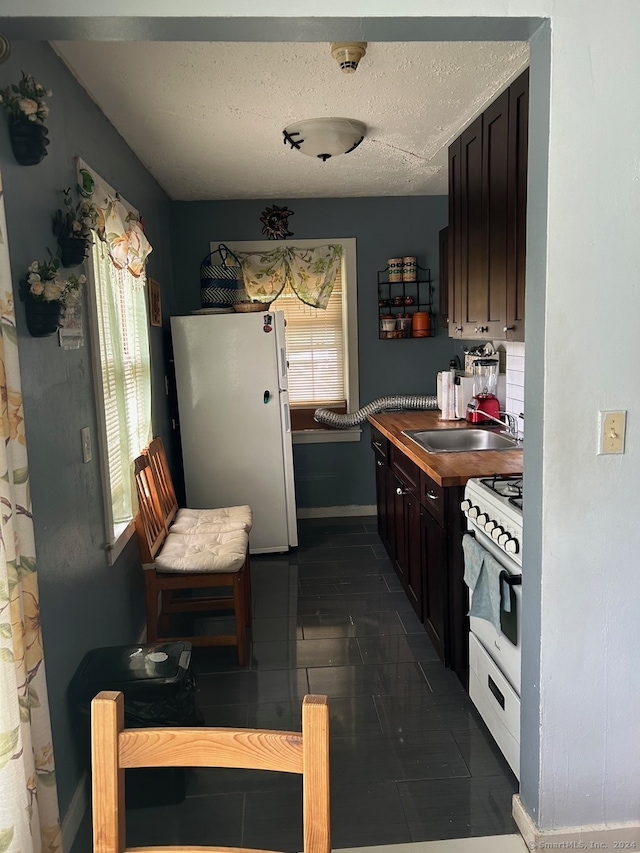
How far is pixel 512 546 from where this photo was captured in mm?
1951

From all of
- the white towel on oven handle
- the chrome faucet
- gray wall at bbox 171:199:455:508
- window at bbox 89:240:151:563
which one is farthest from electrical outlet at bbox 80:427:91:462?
gray wall at bbox 171:199:455:508

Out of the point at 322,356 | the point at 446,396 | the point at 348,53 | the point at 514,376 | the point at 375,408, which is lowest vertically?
the point at 375,408

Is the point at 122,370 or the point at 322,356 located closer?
the point at 122,370

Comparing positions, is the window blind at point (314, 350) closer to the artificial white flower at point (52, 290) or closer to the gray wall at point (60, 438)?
the gray wall at point (60, 438)

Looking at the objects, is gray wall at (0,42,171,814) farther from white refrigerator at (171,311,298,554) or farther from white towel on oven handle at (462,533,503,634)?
white refrigerator at (171,311,298,554)

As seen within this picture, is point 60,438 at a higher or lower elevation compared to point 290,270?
lower

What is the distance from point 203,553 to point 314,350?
2371mm

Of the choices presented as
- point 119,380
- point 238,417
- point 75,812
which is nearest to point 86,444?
point 119,380

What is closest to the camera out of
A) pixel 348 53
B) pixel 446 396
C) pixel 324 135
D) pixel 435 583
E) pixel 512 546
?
pixel 512 546

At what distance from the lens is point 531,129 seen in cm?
168

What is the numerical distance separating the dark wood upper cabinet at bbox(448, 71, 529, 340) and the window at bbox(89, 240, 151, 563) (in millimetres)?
1559

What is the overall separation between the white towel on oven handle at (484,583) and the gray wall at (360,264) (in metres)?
2.79

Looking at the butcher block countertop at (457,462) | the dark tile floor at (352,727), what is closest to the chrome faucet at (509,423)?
the butcher block countertop at (457,462)

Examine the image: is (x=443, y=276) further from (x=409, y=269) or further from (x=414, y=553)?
(x=414, y=553)
